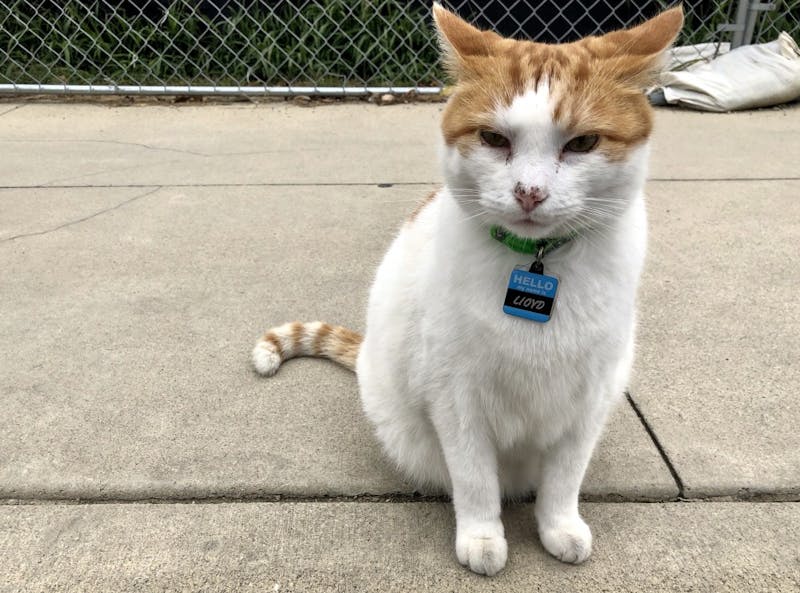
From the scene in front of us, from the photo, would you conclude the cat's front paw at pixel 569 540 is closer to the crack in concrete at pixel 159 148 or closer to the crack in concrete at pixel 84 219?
the crack in concrete at pixel 84 219

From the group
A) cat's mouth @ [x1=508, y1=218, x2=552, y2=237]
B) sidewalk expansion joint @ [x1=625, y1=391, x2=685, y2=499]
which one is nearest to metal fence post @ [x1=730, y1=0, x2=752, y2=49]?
sidewalk expansion joint @ [x1=625, y1=391, x2=685, y2=499]

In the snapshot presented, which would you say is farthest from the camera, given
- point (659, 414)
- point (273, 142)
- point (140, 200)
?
point (273, 142)

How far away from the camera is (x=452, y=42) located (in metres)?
1.50

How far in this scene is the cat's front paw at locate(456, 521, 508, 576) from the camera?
1602 mm

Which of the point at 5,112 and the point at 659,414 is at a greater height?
the point at 659,414

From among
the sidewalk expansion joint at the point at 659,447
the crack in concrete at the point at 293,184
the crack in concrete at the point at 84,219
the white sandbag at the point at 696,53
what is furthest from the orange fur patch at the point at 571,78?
the white sandbag at the point at 696,53

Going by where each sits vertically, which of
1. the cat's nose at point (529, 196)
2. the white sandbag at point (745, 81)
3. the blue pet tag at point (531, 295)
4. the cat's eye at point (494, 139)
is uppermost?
the cat's eye at point (494, 139)

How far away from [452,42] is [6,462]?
167cm

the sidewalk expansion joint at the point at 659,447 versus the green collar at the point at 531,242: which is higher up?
the green collar at the point at 531,242

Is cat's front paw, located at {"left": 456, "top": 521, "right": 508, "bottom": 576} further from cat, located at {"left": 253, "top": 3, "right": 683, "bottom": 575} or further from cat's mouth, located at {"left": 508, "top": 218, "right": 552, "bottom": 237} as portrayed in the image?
cat's mouth, located at {"left": 508, "top": 218, "right": 552, "bottom": 237}

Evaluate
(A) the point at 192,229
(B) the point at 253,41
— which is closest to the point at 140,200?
(A) the point at 192,229

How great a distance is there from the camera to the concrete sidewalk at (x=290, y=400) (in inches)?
64.7

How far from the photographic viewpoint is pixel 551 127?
1.29 metres

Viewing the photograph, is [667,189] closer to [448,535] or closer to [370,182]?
[370,182]
